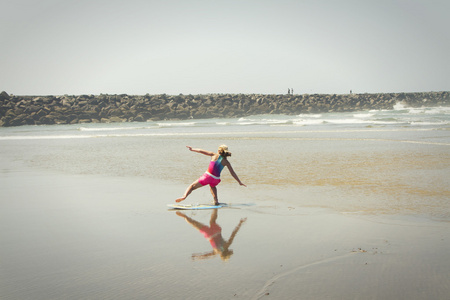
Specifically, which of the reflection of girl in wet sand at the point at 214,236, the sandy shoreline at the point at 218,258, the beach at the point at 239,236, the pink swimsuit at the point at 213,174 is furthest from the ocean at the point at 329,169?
the reflection of girl in wet sand at the point at 214,236

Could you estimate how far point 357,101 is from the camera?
86.2m

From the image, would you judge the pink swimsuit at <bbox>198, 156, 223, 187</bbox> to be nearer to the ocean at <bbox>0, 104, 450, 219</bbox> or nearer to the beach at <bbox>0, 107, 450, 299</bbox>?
the beach at <bbox>0, 107, 450, 299</bbox>

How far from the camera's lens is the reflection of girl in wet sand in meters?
4.73

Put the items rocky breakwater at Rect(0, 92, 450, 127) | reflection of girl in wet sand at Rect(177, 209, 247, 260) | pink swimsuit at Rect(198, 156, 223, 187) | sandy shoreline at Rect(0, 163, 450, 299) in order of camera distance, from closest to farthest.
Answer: sandy shoreline at Rect(0, 163, 450, 299)
reflection of girl in wet sand at Rect(177, 209, 247, 260)
pink swimsuit at Rect(198, 156, 223, 187)
rocky breakwater at Rect(0, 92, 450, 127)

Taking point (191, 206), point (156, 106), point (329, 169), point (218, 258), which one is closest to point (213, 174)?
point (191, 206)

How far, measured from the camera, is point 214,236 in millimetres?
5504

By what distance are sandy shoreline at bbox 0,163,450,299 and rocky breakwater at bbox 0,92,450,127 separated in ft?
164

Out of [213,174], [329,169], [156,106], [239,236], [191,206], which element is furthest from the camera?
[156,106]

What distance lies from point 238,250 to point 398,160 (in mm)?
9257

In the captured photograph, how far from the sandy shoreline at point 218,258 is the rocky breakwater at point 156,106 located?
49.9 m

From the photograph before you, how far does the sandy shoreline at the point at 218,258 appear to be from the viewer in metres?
3.78

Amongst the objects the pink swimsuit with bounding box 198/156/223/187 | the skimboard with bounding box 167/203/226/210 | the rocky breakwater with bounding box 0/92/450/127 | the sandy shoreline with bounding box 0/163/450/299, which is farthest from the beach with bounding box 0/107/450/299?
the rocky breakwater with bounding box 0/92/450/127

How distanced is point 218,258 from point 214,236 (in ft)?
2.99

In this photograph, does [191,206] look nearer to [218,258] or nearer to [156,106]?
[218,258]
